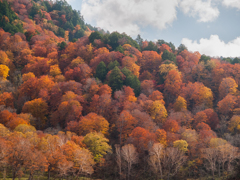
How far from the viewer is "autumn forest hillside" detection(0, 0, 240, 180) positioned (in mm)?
40125

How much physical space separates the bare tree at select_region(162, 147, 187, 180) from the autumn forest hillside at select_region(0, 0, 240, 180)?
25 centimetres

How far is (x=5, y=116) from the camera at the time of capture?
52000 mm

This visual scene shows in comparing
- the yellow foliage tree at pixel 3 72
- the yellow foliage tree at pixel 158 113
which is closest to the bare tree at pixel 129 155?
the yellow foliage tree at pixel 158 113

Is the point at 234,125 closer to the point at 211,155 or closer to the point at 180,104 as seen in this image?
the point at 211,155

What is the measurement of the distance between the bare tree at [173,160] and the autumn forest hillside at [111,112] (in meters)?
0.25

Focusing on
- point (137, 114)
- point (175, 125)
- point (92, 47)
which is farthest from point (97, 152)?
point (92, 47)

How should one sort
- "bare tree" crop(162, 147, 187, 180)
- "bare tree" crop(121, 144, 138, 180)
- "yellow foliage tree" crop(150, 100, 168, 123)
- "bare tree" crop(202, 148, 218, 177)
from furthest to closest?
"yellow foliage tree" crop(150, 100, 168, 123), "bare tree" crop(121, 144, 138, 180), "bare tree" crop(162, 147, 187, 180), "bare tree" crop(202, 148, 218, 177)

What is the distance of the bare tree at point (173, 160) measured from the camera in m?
41.8

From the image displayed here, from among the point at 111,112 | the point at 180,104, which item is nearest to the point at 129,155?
the point at 111,112

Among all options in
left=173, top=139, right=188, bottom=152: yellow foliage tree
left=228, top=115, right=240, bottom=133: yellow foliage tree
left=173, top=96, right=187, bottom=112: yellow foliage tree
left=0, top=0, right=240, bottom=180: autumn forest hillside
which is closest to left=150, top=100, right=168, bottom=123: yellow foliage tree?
left=0, top=0, right=240, bottom=180: autumn forest hillside

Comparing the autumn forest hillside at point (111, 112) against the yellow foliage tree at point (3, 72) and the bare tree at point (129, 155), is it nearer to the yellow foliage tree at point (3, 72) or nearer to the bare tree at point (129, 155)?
the bare tree at point (129, 155)

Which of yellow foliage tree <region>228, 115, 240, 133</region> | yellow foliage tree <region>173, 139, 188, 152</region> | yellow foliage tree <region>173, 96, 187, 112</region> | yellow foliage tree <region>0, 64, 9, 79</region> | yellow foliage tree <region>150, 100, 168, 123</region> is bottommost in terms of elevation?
yellow foliage tree <region>173, 139, 188, 152</region>

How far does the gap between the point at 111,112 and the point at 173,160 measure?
27.6 meters

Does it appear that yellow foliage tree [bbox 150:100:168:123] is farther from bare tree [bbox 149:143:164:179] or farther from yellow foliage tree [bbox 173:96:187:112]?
bare tree [bbox 149:143:164:179]
